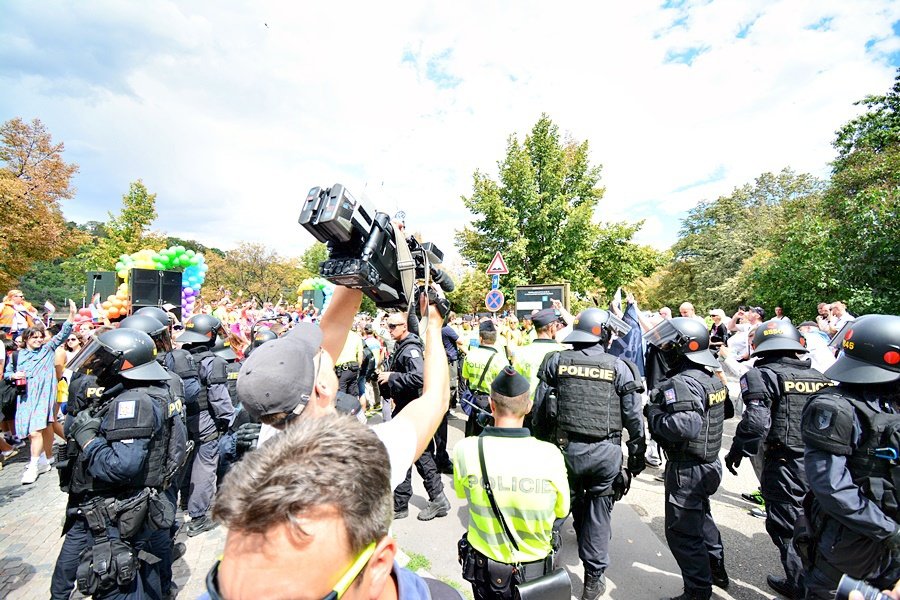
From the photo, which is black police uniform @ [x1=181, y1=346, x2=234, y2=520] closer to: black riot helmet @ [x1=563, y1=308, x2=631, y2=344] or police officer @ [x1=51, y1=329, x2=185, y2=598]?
police officer @ [x1=51, y1=329, x2=185, y2=598]

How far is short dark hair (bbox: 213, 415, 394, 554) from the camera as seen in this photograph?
0.79 metres

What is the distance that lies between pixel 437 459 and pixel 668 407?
3.60 meters

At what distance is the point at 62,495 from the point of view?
5.38 metres

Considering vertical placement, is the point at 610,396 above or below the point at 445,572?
above

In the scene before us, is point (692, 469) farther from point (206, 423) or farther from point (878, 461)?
point (206, 423)

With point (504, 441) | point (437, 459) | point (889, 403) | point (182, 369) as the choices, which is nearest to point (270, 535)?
point (504, 441)

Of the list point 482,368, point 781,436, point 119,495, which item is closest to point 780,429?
point 781,436

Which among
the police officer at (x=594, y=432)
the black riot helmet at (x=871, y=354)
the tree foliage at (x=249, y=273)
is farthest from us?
the tree foliage at (x=249, y=273)

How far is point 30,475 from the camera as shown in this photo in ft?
18.9

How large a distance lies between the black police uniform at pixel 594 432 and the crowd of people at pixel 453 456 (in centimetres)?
2

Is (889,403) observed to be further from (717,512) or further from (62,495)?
(62,495)

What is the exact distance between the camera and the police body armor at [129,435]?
2.67 m

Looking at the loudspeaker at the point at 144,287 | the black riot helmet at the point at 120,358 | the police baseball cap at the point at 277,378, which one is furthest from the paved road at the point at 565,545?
the loudspeaker at the point at 144,287

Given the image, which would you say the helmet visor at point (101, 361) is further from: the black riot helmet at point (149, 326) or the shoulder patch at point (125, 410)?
the black riot helmet at point (149, 326)
